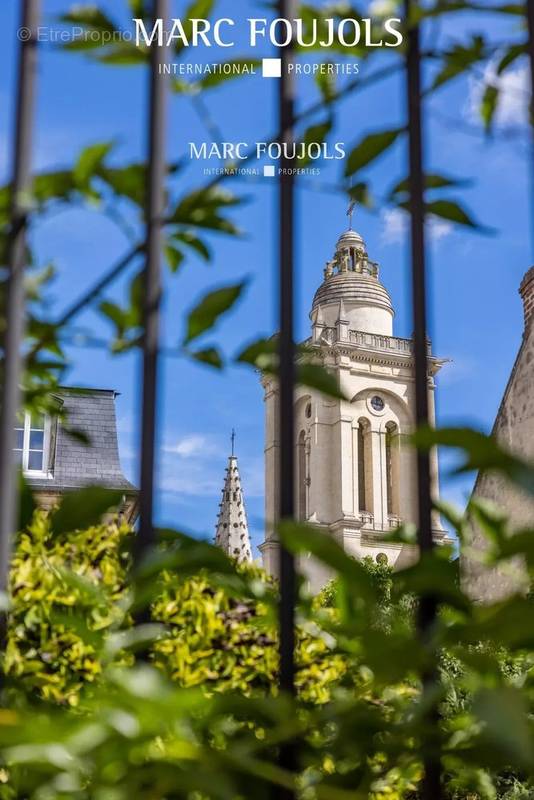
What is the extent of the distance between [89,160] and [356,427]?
3234cm

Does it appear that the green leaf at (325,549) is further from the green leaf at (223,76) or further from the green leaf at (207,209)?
the green leaf at (223,76)

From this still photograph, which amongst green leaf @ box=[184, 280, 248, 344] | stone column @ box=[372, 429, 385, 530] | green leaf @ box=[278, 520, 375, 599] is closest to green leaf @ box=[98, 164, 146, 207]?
green leaf @ box=[184, 280, 248, 344]

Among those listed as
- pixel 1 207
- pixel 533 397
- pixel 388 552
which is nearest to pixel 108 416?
pixel 533 397

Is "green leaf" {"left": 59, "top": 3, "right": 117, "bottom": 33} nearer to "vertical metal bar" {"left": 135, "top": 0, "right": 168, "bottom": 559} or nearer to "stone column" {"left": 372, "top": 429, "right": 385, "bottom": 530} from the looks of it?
"vertical metal bar" {"left": 135, "top": 0, "right": 168, "bottom": 559}

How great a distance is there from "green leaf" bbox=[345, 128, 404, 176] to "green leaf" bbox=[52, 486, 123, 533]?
27 cm

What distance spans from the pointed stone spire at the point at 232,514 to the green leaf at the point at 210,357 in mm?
28768

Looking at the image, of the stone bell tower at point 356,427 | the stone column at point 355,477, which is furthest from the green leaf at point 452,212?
the stone column at point 355,477

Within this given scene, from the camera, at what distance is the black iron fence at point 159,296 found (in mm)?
620

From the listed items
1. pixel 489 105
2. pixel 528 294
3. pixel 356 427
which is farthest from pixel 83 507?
Answer: pixel 356 427

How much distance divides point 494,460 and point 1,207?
460mm

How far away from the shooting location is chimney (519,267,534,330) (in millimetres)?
8461

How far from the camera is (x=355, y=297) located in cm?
3431

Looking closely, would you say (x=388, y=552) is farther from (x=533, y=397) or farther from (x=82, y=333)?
(x=82, y=333)

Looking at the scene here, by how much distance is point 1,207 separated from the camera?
707mm
